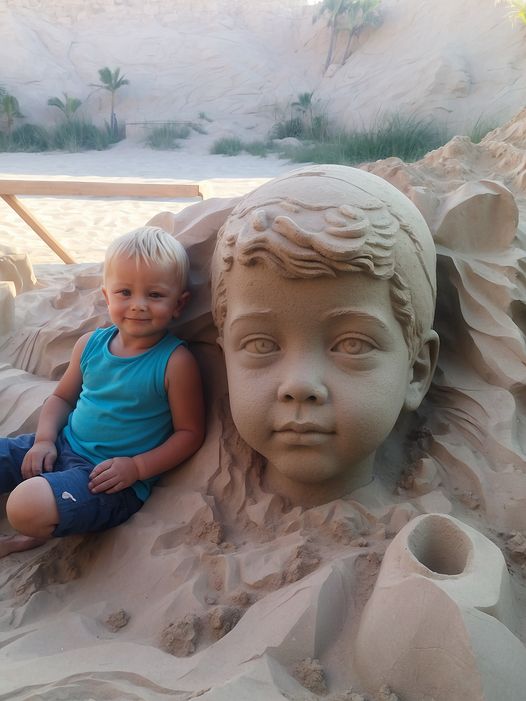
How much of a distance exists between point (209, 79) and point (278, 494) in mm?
18568

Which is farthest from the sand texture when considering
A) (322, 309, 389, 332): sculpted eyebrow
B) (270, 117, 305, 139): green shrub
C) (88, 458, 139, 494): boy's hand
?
(270, 117, 305, 139): green shrub

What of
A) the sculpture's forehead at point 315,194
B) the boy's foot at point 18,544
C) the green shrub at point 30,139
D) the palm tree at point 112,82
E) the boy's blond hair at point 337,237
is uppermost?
the sculpture's forehead at point 315,194

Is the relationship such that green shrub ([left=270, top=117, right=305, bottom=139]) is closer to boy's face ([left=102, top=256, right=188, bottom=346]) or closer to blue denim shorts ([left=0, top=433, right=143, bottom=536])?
boy's face ([left=102, top=256, right=188, bottom=346])

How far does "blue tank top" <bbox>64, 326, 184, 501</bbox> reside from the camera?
203 centimetres

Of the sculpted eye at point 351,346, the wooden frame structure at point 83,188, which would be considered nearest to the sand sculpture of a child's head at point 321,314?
the sculpted eye at point 351,346

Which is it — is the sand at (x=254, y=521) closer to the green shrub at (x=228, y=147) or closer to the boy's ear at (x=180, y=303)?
the boy's ear at (x=180, y=303)

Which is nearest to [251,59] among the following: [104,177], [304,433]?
[104,177]

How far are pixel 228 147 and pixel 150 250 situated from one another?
14039 mm

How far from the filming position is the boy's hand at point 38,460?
2.10 metres

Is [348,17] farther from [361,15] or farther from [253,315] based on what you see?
[253,315]

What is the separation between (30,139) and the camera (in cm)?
1606

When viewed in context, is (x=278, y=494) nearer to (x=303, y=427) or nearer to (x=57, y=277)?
(x=303, y=427)

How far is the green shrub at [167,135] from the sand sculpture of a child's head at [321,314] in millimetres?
Answer: 15155

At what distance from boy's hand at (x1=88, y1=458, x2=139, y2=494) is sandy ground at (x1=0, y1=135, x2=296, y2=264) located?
2.23 m
